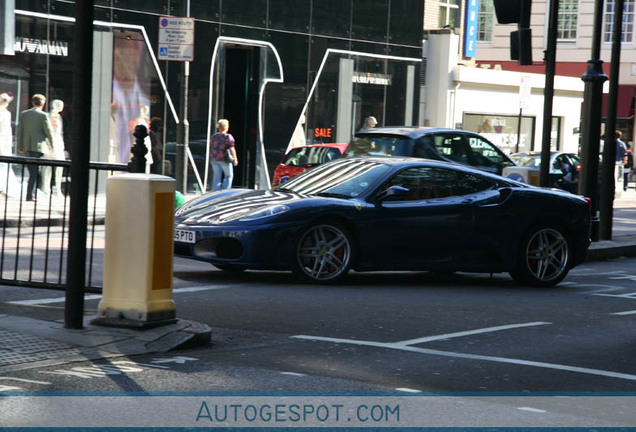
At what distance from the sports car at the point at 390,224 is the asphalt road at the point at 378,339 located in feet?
1.01

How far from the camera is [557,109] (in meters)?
40.7

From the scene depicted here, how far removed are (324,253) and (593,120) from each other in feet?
23.2

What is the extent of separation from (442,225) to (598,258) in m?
5.08

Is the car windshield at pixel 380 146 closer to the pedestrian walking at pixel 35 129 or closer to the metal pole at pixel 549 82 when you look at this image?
the metal pole at pixel 549 82

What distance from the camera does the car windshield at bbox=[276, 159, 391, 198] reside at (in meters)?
11.9

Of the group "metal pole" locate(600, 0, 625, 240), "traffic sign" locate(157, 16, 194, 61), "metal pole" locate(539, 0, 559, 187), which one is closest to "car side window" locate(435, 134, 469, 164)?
"metal pole" locate(539, 0, 559, 187)

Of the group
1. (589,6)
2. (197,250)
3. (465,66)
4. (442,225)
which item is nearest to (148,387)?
(197,250)

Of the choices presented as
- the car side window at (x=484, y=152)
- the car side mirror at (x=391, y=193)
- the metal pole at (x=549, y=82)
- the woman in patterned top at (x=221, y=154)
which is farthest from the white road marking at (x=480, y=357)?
the woman in patterned top at (x=221, y=154)

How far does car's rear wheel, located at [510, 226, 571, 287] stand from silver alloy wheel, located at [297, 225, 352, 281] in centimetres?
215

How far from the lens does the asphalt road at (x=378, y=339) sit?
643cm

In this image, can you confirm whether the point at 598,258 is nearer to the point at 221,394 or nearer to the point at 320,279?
the point at 320,279

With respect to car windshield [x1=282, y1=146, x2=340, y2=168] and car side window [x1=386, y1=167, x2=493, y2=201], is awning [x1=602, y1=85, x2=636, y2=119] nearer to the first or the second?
car windshield [x1=282, y1=146, x2=340, y2=168]
